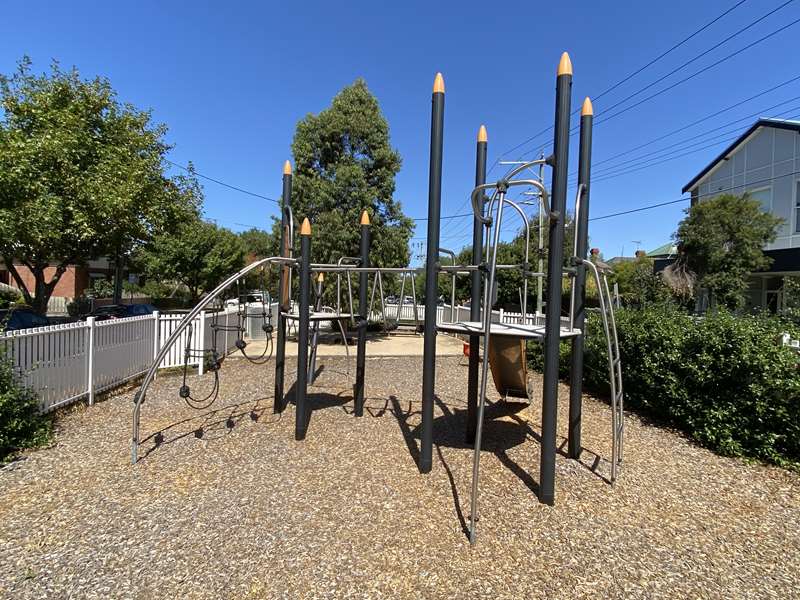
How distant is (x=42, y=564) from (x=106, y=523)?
0.46 metres

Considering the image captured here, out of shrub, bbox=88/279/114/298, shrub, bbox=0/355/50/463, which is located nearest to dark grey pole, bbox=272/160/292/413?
shrub, bbox=0/355/50/463

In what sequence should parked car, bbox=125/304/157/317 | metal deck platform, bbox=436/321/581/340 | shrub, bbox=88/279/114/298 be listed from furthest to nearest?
shrub, bbox=88/279/114/298 < parked car, bbox=125/304/157/317 < metal deck platform, bbox=436/321/581/340

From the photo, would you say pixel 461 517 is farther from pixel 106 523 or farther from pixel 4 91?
pixel 4 91

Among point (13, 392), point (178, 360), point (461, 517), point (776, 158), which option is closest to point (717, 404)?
point (461, 517)

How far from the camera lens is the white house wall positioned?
56.1ft

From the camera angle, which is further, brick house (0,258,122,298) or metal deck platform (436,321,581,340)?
brick house (0,258,122,298)

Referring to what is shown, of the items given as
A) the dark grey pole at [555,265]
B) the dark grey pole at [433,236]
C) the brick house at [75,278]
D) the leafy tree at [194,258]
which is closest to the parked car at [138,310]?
the leafy tree at [194,258]

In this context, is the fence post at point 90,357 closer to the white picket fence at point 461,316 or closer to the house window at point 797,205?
the white picket fence at point 461,316

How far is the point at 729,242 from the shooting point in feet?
50.4

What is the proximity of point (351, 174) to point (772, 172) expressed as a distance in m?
17.4

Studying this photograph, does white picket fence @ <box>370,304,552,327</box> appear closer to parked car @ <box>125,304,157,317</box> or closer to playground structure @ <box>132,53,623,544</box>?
playground structure @ <box>132,53,623,544</box>

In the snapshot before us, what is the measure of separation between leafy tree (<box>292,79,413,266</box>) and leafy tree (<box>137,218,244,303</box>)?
1300 cm

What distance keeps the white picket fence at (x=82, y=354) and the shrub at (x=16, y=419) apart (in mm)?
239

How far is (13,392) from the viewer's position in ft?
13.3
